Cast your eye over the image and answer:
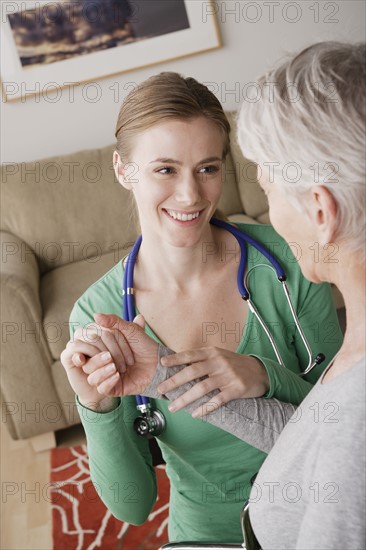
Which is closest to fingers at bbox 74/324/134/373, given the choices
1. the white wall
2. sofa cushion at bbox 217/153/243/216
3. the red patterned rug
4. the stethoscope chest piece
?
the stethoscope chest piece

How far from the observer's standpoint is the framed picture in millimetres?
3789

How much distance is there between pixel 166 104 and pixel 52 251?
2.09m

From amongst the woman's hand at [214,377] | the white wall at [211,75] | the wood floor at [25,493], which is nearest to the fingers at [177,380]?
the woman's hand at [214,377]

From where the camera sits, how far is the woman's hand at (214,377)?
3.97 ft

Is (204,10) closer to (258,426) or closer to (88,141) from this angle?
(88,141)

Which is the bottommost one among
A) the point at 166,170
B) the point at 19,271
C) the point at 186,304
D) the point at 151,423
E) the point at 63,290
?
the point at 63,290

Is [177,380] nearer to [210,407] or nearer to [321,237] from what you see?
[210,407]

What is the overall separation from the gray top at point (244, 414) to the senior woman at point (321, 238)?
22cm

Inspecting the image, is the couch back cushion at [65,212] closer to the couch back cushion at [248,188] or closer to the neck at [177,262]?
the couch back cushion at [248,188]

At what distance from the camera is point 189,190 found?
148 centimetres

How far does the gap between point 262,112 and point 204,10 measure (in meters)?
3.31

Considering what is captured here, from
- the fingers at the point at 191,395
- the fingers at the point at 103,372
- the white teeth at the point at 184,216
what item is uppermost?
the white teeth at the point at 184,216

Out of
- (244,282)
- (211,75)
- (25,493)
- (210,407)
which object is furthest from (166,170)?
(211,75)

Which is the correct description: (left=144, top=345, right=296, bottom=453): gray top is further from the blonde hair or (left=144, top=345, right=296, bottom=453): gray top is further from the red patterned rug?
the red patterned rug
